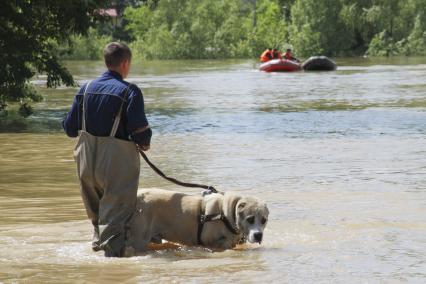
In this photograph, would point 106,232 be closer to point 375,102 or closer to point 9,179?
point 9,179

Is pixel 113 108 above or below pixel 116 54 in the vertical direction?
below

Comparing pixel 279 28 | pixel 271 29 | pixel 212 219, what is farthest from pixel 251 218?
pixel 271 29

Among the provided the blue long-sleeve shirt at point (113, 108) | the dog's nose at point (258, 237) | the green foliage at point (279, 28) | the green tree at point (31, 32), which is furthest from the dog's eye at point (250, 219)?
the green foliage at point (279, 28)

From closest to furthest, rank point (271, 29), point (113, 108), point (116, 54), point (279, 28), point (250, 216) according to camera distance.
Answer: point (113, 108)
point (116, 54)
point (250, 216)
point (279, 28)
point (271, 29)

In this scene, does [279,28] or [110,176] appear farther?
[279,28]

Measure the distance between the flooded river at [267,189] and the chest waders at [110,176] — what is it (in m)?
0.29

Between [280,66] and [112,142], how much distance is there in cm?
Result: 5171

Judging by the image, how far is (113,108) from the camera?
9.71 metres

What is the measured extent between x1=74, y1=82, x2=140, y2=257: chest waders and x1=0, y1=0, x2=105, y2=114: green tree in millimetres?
16281

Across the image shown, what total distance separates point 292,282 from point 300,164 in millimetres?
8790

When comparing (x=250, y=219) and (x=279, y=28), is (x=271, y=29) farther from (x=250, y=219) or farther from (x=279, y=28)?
(x=250, y=219)

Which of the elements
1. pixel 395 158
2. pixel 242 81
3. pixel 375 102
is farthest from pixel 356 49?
pixel 395 158

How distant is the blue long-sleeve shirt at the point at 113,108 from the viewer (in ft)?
31.6

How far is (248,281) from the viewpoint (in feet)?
29.9
